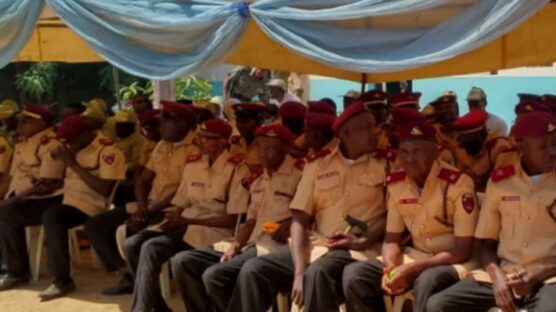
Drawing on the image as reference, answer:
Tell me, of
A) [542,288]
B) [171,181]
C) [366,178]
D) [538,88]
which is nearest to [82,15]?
[171,181]

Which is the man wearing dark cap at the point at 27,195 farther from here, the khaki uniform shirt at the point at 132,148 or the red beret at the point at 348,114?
the red beret at the point at 348,114

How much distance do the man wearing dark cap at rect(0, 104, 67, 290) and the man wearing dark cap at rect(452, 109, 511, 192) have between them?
3.28 m

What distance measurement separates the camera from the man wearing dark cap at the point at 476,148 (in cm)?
529

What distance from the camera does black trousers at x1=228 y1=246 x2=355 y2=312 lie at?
4641mm

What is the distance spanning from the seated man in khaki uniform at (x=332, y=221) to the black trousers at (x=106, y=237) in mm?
1797

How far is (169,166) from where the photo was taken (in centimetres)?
641

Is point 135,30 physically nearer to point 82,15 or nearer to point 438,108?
point 82,15

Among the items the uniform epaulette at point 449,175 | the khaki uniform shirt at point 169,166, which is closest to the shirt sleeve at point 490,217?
the uniform epaulette at point 449,175

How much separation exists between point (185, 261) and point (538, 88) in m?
8.19

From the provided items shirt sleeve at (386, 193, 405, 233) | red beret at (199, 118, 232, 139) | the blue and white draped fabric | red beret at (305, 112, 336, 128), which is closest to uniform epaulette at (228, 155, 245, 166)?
red beret at (199, 118, 232, 139)

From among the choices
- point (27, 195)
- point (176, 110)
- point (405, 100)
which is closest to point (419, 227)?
point (405, 100)

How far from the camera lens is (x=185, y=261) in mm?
5246

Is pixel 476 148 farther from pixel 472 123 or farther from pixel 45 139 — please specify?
pixel 45 139

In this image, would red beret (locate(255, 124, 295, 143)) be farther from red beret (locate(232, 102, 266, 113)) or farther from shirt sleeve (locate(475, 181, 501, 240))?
shirt sleeve (locate(475, 181, 501, 240))
